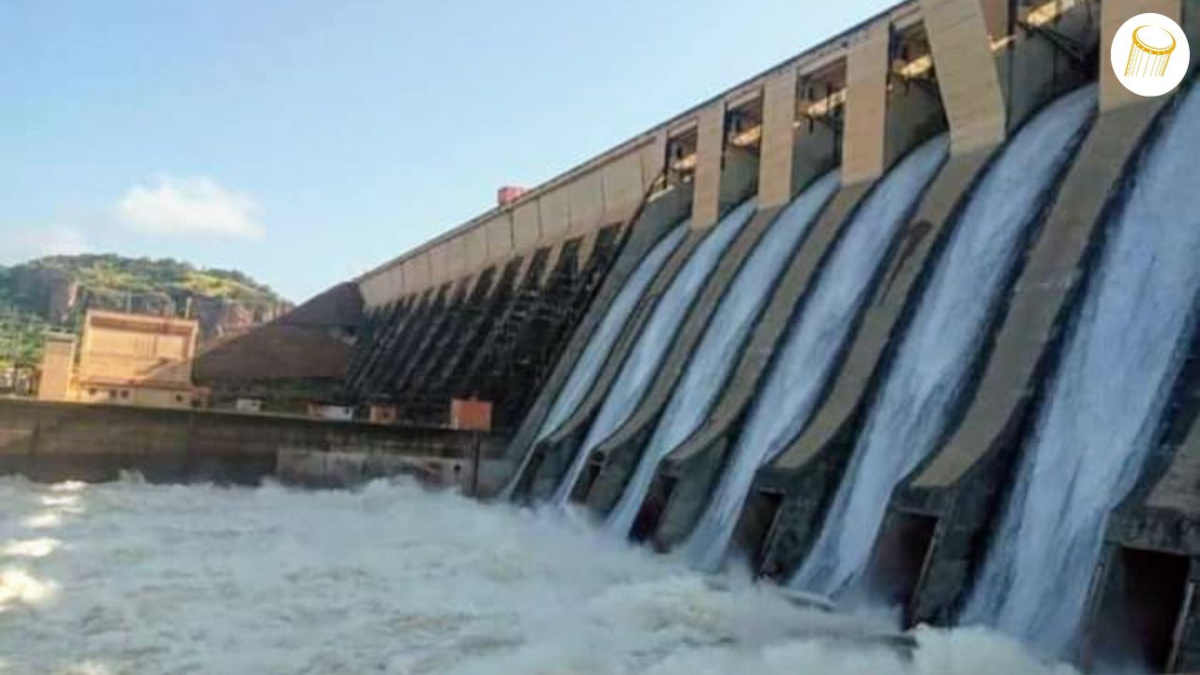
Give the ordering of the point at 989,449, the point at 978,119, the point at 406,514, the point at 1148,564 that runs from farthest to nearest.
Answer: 1. the point at 406,514
2. the point at 978,119
3. the point at 989,449
4. the point at 1148,564

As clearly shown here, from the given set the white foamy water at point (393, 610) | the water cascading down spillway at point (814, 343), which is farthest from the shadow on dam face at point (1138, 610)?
the water cascading down spillway at point (814, 343)

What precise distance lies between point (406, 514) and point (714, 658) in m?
10.5

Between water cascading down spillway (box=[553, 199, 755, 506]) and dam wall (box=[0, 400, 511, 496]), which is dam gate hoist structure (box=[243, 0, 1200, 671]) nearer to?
water cascading down spillway (box=[553, 199, 755, 506])

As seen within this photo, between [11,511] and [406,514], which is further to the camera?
[406,514]

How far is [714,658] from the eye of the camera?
7.05m

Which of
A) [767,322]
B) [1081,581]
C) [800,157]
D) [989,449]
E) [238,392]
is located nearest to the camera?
[1081,581]

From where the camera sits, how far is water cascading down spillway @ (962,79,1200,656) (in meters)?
7.72

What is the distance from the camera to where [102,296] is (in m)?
102

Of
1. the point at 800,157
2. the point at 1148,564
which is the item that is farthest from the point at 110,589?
the point at 800,157

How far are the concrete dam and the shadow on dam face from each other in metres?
0.02

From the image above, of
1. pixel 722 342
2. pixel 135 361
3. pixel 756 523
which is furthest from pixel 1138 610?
pixel 135 361

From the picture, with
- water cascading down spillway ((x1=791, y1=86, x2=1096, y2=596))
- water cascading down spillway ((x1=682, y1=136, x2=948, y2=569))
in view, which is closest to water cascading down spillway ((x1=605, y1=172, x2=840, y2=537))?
water cascading down spillway ((x1=682, y1=136, x2=948, y2=569))

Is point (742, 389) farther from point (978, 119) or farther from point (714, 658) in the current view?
point (714, 658)

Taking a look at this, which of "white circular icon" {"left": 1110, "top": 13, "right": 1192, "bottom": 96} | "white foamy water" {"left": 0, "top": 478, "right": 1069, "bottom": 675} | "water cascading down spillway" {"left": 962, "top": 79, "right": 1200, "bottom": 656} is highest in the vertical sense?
"white circular icon" {"left": 1110, "top": 13, "right": 1192, "bottom": 96}
